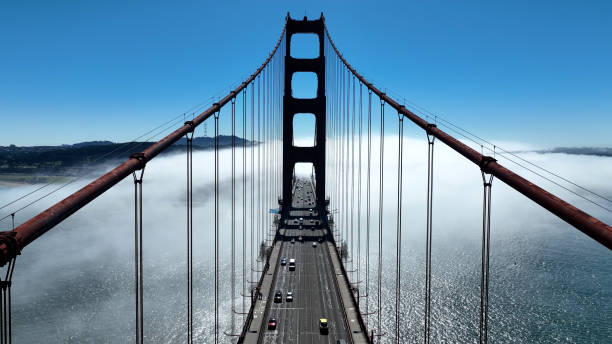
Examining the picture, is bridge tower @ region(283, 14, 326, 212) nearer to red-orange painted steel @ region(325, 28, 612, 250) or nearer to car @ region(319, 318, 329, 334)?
car @ region(319, 318, 329, 334)

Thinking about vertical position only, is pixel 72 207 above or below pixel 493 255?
above

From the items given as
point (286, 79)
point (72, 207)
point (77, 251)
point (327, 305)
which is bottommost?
point (77, 251)

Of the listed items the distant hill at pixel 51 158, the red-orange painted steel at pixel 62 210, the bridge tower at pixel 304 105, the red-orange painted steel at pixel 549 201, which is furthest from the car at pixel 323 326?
the distant hill at pixel 51 158

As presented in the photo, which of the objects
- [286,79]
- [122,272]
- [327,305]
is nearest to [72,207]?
[327,305]

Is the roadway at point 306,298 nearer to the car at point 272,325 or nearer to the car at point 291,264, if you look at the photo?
the car at point 272,325

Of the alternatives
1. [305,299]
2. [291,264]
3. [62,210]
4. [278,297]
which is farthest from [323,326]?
[62,210]

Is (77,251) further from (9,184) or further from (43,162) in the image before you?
(9,184)

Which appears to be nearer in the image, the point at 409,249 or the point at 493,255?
the point at 493,255
